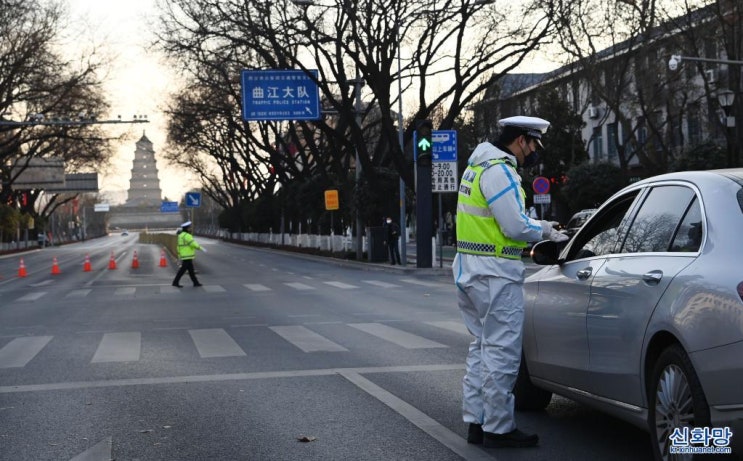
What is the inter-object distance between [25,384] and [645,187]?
578cm

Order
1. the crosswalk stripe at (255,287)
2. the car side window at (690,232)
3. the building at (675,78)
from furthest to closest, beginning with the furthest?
the building at (675,78) → the crosswalk stripe at (255,287) → the car side window at (690,232)

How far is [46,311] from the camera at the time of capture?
18594 millimetres

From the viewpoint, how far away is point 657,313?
501 centimetres

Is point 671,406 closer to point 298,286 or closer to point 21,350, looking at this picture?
point 21,350

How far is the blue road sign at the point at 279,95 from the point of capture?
38.8m

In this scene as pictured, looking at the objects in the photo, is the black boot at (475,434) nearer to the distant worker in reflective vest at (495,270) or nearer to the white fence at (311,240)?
the distant worker in reflective vest at (495,270)

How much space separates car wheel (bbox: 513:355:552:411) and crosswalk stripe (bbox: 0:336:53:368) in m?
5.51

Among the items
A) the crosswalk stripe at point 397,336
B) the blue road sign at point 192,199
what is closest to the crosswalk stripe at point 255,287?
the crosswalk stripe at point 397,336

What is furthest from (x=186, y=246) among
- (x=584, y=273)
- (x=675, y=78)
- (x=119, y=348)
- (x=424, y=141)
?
(x=675, y=78)

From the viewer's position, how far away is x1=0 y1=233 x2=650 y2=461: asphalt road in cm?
640

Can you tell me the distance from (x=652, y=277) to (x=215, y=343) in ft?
26.1

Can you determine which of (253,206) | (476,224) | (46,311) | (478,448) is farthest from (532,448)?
(253,206)

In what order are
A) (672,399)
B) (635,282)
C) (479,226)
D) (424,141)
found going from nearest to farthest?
(672,399) → (635,282) → (479,226) → (424,141)

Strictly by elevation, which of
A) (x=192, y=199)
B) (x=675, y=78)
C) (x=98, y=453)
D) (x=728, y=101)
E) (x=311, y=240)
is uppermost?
(x=675, y=78)
